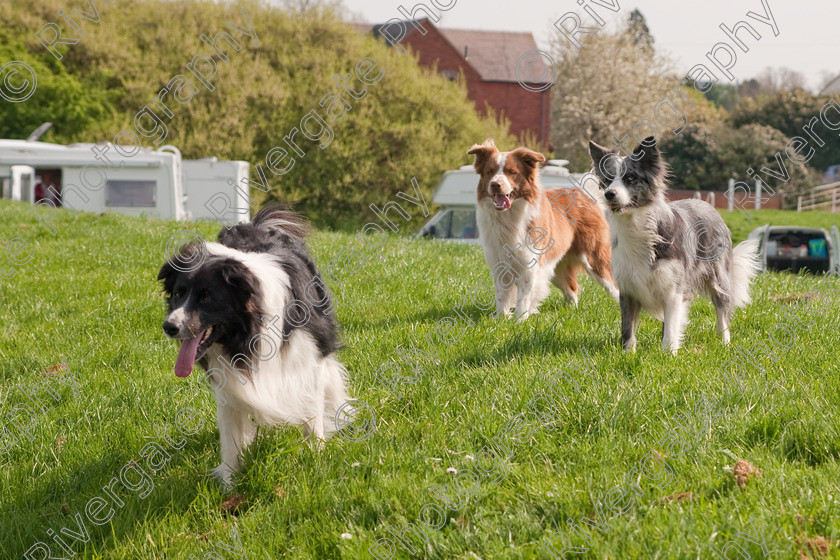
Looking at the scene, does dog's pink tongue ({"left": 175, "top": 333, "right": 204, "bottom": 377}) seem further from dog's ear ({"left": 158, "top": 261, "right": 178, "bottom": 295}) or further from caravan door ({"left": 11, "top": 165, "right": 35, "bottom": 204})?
caravan door ({"left": 11, "top": 165, "right": 35, "bottom": 204})

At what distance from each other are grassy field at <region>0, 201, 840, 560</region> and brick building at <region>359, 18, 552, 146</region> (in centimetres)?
3507

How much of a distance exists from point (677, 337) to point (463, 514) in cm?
265

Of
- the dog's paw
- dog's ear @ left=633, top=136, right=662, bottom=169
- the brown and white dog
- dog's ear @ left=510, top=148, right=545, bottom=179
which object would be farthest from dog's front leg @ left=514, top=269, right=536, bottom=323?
the dog's paw

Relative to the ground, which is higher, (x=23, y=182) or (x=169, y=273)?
(x=23, y=182)

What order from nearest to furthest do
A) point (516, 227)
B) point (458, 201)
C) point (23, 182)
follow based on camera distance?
point (516, 227)
point (458, 201)
point (23, 182)

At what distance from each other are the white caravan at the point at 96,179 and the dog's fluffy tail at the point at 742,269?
1474 centimetres

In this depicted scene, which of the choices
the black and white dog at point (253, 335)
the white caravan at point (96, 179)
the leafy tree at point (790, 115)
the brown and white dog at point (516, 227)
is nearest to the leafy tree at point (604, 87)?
the leafy tree at point (790, 115)

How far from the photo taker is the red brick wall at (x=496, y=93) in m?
39.1

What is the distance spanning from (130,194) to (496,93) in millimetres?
25932

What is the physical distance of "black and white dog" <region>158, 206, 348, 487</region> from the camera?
3.57 m

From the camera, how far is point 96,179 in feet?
64.3

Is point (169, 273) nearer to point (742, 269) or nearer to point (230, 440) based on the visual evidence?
point (230, 440)

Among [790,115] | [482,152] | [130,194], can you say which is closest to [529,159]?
[482,152]

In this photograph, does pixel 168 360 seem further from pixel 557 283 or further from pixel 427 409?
A: pixel 557 283
